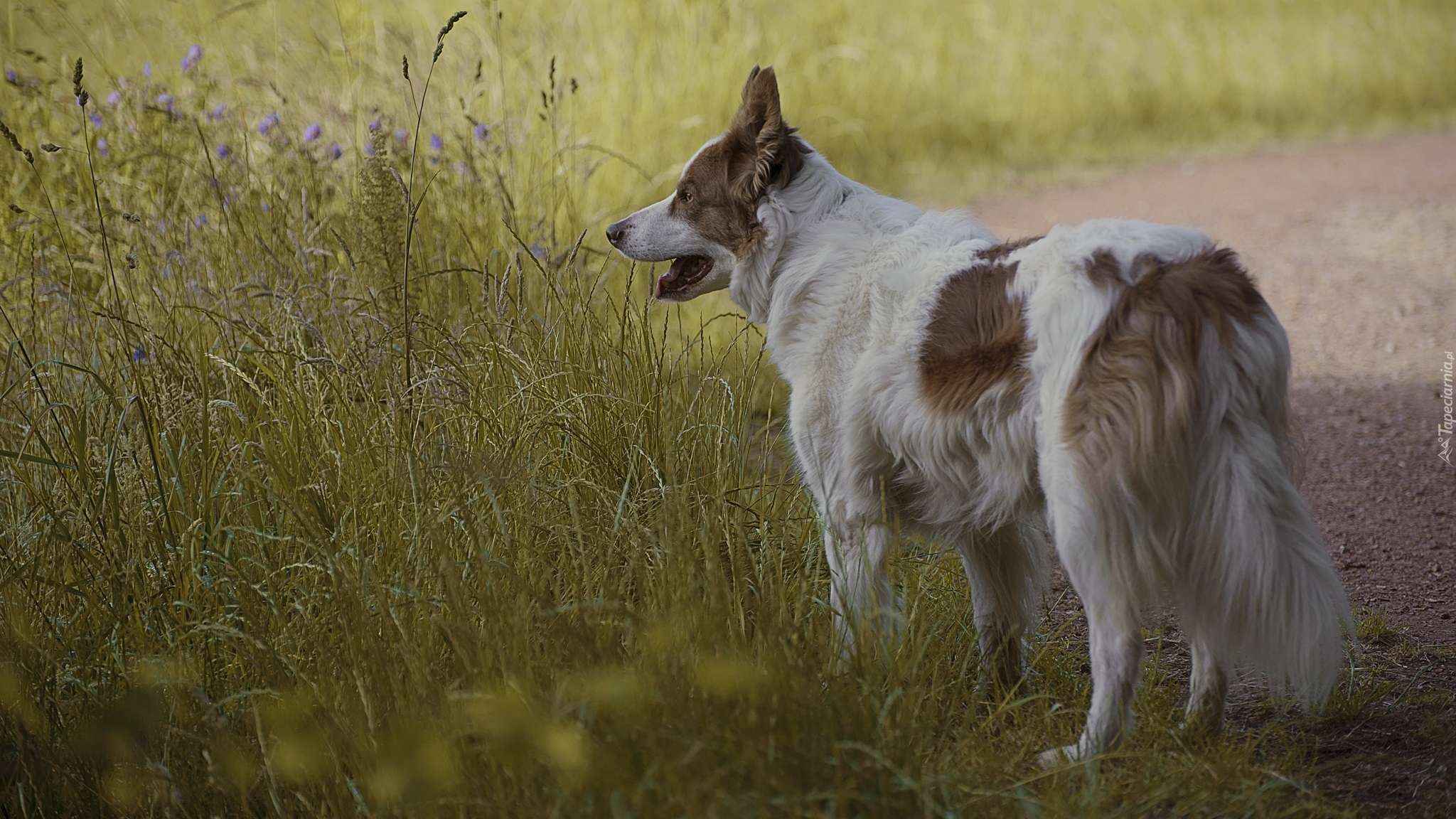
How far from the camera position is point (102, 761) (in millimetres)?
2604

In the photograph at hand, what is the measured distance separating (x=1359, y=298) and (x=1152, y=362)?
5.27m

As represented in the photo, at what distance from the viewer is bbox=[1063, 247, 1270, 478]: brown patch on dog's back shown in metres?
2.39

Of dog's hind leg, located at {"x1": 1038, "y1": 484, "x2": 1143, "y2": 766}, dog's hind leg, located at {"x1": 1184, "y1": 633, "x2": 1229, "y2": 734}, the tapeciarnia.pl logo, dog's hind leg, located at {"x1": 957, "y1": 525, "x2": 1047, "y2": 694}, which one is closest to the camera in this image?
dog's hind leg, located at {"x1": 1038, "y1": 484, "x2": 1143, "y2": 766}

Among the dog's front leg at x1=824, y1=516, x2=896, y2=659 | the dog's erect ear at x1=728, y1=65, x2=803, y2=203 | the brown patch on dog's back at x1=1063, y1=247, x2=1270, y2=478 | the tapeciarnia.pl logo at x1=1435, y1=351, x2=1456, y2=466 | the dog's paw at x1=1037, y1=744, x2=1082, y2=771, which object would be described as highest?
the dog's erect ear at x1=728, y1=65, x2=803, y2=203

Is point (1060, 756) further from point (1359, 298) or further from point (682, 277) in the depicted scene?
point (1359, 298)

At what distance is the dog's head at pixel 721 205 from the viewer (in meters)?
3.25

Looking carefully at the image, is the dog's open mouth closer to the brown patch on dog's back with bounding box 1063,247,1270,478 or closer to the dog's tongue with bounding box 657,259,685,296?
the dog's tongue with bounding box 657,259,685,296

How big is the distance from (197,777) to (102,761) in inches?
8.1

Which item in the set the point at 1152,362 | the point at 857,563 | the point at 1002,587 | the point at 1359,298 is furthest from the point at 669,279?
the point at 1359,298

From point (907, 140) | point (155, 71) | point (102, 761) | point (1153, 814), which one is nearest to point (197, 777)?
point (102, 761)

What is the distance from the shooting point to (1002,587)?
10.4ft

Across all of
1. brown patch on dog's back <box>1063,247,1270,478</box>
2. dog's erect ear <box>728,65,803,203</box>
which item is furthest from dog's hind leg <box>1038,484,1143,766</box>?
dog's erect ear <box>728,65,803,203</box>

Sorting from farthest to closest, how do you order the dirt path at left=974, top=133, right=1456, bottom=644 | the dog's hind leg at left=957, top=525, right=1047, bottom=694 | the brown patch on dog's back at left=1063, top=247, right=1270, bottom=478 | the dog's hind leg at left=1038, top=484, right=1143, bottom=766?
the dirt path at left=974, top=133, right=1456, bottom=644 < the dog's hind leg at left=957, top=525, right=1047, bottom=694 < the dog's hind leg at left=1038, top=484, right=1143, bottom=766 < the brown patch on dog's back at left=1063, top=247, right=1270, bottom=478

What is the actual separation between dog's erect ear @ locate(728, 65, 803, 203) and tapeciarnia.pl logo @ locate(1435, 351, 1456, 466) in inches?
124
